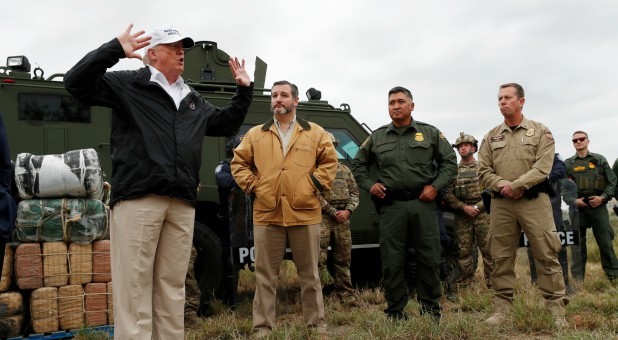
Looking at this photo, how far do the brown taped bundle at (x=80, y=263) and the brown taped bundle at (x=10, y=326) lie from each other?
41 cm

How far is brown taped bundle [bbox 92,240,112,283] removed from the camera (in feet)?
13.5

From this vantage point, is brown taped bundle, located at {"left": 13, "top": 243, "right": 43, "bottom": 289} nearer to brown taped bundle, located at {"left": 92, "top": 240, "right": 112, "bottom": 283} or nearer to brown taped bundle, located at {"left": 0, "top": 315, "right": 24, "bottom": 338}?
brown taped bundle, located at {"left": 0, "top": 315, "right": 24, "bottom": 338}

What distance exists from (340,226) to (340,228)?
0.06ft

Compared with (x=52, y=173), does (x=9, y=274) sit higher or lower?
lower

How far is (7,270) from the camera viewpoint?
3.91 m

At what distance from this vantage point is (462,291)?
5750 millimetres

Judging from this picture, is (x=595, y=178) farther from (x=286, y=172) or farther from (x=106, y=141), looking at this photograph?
(x=106, y=141)

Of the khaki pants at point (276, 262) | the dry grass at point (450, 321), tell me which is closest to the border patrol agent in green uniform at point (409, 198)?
the dry grass at point (450, 321)

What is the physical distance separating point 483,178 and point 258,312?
2.09 meters

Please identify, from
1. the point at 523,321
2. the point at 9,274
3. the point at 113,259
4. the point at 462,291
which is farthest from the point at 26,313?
the point at 462,291

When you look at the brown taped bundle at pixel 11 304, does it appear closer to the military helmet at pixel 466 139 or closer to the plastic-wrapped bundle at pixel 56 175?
the plastic-wrapped bundle at pixel 56 175

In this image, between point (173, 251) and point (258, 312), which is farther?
point (258, 312)

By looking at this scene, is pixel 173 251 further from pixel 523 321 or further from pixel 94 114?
pixel 94 114

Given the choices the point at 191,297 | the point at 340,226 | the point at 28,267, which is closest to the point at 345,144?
the point at 340,226
